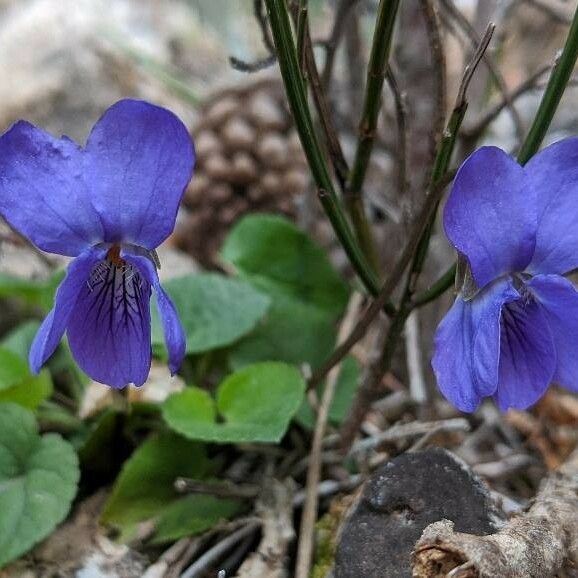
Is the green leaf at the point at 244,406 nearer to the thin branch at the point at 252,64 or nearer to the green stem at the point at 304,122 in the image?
the green stem at the point at 304,122

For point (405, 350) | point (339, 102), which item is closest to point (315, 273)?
point (405, 350)

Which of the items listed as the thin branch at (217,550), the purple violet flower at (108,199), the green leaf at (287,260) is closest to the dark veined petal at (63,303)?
the purple violet flower at (108,199)

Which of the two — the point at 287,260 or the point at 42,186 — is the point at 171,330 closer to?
the point at 42,186

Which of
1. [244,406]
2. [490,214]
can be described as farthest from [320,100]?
[244,406]

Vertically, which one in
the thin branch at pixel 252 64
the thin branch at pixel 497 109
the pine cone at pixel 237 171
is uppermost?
the pine cone at pixel 237 171

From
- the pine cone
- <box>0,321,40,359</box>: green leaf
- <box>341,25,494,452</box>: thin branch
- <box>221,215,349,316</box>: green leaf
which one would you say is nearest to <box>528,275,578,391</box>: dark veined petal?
<box>341,25,494,452</box>: thin branch

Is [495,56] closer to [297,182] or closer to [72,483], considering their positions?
[297,182]
